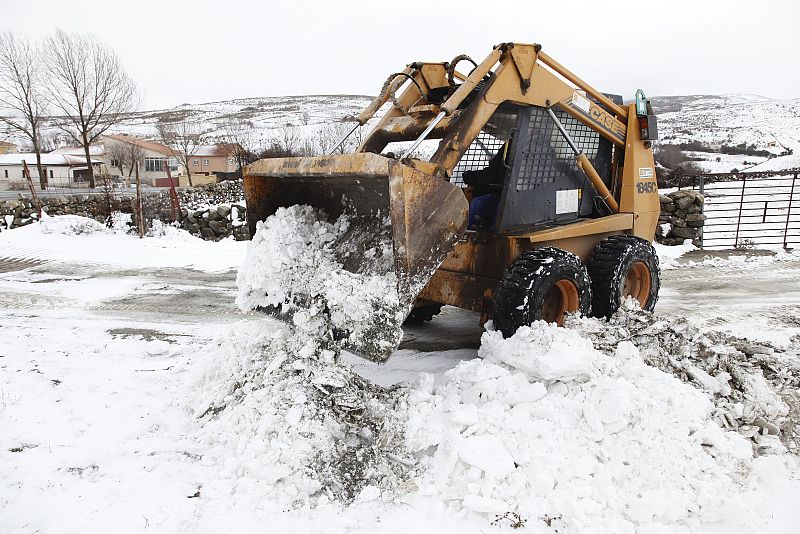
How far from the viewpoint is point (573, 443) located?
10.2 feet

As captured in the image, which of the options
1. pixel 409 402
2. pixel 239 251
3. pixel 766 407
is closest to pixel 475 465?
pixel 409 402

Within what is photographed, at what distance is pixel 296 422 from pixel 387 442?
1.88 feet

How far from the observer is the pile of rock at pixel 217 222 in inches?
516

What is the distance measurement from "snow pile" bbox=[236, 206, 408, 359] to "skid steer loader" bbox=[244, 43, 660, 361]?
11cm

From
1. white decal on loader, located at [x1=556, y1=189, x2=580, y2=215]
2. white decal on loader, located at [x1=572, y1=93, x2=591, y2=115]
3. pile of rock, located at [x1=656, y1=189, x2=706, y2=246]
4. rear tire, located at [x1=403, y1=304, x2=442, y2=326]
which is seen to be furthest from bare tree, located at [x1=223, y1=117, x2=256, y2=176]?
pile of rock, located at [x1=656, y1=189, x2=706, y2=246]

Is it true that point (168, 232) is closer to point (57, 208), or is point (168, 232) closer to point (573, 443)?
point (57, 208)

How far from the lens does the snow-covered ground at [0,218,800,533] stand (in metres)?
2.80

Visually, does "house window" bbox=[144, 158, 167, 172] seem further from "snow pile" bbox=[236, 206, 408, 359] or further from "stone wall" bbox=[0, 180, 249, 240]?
"snow pile" bbox=[236, 206, 408, 359]

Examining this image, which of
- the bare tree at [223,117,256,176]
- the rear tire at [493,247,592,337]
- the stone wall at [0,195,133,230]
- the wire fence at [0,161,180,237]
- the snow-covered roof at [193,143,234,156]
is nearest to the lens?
the rear tire at [493,247,592,337]

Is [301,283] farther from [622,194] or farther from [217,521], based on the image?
[622,194]

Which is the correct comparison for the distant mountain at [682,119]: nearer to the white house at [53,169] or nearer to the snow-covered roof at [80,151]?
the snow-covered roof at [80,151]

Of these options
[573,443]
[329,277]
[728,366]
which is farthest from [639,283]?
[329,277]

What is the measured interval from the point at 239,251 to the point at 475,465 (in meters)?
8.75

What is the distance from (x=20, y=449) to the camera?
11.3 feet
